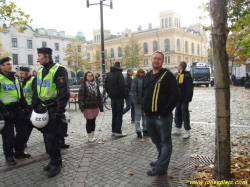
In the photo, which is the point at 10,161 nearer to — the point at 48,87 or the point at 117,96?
the point at 48,87

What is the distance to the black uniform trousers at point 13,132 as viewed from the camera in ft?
14.9

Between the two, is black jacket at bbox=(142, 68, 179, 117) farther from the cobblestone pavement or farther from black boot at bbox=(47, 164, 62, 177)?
black boot at bbox=(47, 164, 62, 177)

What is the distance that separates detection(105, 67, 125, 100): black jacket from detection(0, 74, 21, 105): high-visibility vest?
7.96 feet

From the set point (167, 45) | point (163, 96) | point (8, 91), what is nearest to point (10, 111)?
point (8, 91)

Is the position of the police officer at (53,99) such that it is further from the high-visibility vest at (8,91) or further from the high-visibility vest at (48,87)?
the high-visibility vest at (8,91)

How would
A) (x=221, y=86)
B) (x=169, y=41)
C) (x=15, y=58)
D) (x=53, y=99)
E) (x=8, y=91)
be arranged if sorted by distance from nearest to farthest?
(x=221, y=86) → (x=53, y=99) → (x=8, y=91) → (x=15, y=58) → (x=169, y=41)

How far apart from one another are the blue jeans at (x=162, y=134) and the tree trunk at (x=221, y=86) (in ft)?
2.51

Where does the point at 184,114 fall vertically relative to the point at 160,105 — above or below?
below

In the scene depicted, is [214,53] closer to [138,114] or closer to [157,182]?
[157,182]

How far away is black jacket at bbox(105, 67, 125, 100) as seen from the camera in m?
6.31

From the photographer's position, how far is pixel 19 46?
49875 mm

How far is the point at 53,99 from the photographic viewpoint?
405 cm

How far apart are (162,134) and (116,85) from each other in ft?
9.52

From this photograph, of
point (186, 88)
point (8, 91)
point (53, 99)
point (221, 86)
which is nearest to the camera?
point (221, 86)
